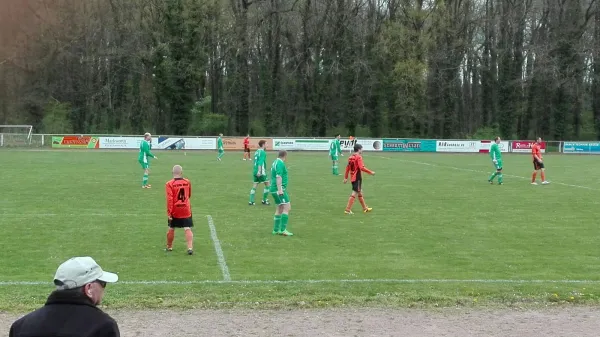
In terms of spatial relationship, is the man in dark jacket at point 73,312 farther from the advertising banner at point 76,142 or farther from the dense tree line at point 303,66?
the dense tree line at point 303,66

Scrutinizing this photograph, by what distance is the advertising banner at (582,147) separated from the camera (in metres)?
59.7

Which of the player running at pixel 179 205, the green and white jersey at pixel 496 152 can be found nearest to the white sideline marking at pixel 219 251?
the player running at pixel 179 205

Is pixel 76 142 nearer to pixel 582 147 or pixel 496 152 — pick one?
pixel 496 152

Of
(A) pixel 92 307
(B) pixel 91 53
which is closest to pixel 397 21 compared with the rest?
(B) pixel 91 53

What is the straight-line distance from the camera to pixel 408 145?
58.6 metres

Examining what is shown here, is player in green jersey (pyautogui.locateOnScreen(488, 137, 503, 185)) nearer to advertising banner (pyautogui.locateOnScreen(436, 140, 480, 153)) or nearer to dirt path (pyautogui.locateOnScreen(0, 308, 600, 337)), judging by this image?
dirt path (pyautogui.locateOnScreen(0, 308, 600, 337))

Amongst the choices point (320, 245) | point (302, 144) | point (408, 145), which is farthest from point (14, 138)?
point (320, 245)

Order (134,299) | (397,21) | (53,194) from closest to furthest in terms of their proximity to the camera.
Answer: (134,299) → (53,194) → (397,21)

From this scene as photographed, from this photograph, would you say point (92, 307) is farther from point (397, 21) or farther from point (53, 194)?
point (397, 21)

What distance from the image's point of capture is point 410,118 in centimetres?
6744

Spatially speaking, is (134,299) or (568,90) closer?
(134,299)

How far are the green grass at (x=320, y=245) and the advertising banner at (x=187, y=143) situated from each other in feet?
103

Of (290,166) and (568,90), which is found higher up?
(568,90)

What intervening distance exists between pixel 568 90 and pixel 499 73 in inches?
290
